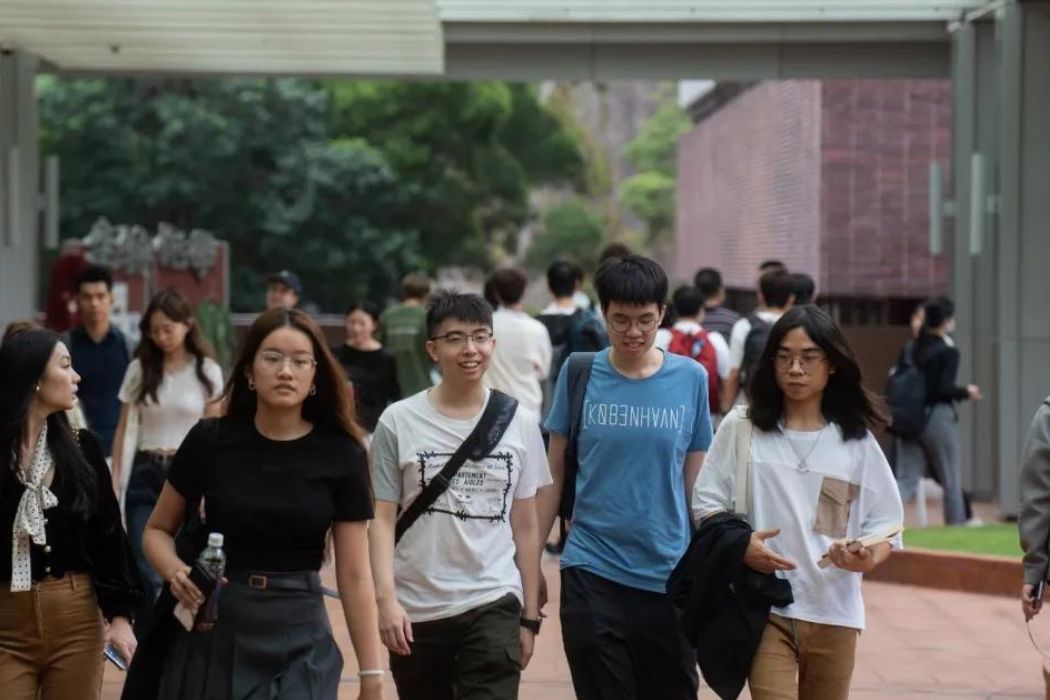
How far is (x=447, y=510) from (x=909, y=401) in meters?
8.79

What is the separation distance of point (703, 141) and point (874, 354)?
12172mm

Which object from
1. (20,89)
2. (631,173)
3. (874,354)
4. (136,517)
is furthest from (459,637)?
(631,173)

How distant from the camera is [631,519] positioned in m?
5.99

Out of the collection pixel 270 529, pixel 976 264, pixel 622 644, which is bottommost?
pixel 622 644

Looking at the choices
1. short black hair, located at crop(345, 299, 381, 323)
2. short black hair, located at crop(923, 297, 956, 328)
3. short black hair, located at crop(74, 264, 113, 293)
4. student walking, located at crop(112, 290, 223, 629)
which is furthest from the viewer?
short black hair, located at crop(923, 297, 956, 328)

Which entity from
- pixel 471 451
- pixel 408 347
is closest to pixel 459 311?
pixel 471 451

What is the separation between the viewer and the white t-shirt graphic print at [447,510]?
571 centimetres

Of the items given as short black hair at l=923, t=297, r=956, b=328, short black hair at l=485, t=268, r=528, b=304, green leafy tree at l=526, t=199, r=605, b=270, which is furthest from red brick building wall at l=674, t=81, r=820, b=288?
green leafy tree at l=526, t=199, r=605, b=270

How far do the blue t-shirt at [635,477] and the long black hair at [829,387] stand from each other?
10.9 inches

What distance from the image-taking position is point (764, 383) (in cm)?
589

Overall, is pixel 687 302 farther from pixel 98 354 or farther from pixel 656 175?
pixel 656 175

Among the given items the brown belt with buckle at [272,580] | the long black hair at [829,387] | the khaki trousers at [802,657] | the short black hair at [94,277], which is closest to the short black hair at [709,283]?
the short black hair at [94,277]

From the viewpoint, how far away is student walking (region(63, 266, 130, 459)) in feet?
32.2

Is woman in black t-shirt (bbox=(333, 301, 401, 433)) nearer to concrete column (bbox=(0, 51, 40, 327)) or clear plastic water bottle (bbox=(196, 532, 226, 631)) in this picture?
concrete column (bbox=(0, 51, 40, 327))
